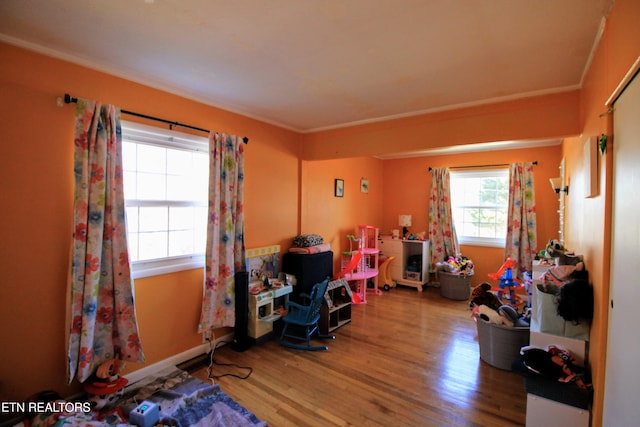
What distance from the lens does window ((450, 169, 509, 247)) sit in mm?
4801

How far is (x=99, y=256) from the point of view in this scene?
2002 mm

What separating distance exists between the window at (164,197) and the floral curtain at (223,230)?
0.16 metres

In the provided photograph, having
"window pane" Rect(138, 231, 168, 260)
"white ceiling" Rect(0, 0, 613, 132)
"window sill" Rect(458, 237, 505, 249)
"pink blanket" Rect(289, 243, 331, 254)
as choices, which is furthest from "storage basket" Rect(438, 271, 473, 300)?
"window pane" Rect(138, 231, 168, 260)

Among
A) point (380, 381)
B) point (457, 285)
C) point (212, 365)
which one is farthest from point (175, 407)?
point (457, 285)

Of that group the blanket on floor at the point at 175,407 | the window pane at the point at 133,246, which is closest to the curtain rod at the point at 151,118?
the window pane at the point at 133,246

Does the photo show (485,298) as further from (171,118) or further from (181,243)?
(171,118)

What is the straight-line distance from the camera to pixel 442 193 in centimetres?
514

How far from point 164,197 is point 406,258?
415cm

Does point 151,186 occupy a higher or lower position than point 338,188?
lower

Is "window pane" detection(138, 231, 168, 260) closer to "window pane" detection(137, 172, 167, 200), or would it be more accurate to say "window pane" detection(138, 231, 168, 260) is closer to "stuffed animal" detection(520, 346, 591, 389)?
"window pane" detection(137, 172, 167, 200)

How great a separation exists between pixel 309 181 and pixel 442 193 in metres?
2.57

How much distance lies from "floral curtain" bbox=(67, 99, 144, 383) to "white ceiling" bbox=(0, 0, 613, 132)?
486 mm

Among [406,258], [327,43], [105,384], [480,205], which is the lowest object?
[105,384]

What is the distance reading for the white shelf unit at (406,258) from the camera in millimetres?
5061
